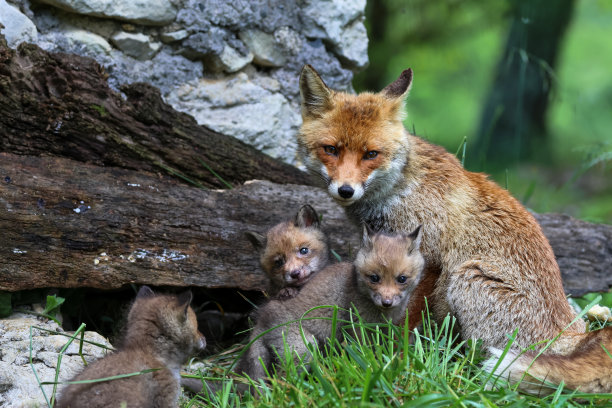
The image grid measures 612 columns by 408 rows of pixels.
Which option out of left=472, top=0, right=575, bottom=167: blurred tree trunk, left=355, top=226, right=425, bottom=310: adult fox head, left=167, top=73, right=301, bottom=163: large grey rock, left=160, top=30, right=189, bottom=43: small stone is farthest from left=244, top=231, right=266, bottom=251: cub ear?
left=472, top=0, right=575, bottom=167: blurred tree trunk

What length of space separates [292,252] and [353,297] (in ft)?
2.69

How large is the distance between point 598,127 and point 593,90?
1.27 metres

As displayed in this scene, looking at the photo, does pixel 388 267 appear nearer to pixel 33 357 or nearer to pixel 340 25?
pixel 33 357

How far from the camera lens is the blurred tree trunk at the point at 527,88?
35.8 ft

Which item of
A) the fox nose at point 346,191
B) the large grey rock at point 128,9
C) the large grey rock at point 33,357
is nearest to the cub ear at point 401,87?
the fox nose at point 346,191

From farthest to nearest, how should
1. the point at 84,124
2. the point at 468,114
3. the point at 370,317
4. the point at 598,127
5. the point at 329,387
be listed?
the point at 468,114 < the point at 598,127 < the point at 84,124 < the point at 370,317 < the point at 329,387

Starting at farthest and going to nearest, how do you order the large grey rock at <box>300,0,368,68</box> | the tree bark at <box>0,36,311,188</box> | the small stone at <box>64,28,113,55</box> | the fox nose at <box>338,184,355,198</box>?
the large grey rock at <box>300,0,368,68</box> < the small stone at <box>64,28,113,55</box> < the tree bark at <box>0,36,311,188</box> < the fox nose at <box>338,184,355,198</box>

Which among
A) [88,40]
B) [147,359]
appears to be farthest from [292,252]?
[88,40]

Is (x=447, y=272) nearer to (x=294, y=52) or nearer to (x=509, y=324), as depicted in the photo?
(x=509, y=324)

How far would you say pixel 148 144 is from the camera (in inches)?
230

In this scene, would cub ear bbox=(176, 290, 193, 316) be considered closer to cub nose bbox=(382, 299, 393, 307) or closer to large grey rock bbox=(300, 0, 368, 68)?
cub nose bbox=(382, 299, 393, 307)

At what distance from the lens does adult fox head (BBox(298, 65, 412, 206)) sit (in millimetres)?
4887

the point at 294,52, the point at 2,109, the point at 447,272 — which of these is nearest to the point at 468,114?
the point at 294,52

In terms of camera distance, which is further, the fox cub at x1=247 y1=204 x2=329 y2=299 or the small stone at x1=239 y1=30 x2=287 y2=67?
the small stone at x1=239 y1=30 x2=287 y2=67
